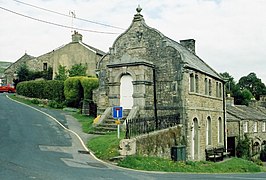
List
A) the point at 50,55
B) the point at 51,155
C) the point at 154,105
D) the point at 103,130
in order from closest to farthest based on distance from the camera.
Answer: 1. the point at 51,155
2. the point at 103,130
3. the point at 154,105
4. the point at 50,55

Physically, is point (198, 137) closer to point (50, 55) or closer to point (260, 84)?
point (50, 55)

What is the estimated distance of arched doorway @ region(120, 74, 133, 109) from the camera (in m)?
22.7

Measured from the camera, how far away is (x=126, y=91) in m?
22.9

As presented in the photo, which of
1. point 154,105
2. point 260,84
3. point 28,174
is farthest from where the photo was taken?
point 260,84

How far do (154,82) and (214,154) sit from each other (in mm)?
7875

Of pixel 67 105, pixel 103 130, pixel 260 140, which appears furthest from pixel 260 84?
pixel 103 130

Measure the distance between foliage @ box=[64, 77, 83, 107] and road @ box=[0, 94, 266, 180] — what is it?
32.3ft

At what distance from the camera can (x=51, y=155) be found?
1372 cm

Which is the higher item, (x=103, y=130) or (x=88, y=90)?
(x=88, y=90)

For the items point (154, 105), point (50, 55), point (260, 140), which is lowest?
point (260, 140)

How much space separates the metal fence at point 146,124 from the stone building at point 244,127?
49.5ft

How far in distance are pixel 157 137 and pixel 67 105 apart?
Result: 19.4 metres

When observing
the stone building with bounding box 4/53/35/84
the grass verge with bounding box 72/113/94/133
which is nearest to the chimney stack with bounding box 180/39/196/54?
the grass verge with bounding box 72/113/94/133

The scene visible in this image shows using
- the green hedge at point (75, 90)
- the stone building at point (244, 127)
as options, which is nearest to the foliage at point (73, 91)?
the green hedge at point (75, 90)
